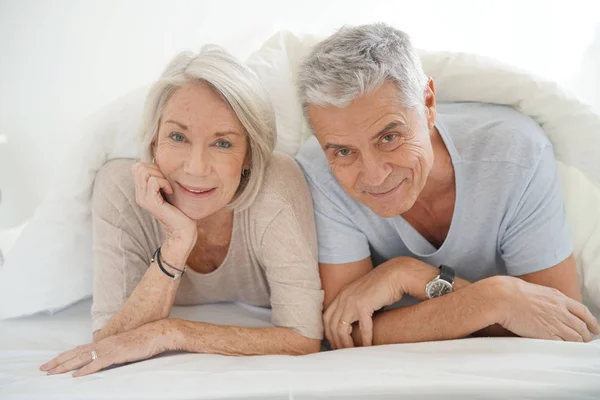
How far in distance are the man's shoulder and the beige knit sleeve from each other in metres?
0.41

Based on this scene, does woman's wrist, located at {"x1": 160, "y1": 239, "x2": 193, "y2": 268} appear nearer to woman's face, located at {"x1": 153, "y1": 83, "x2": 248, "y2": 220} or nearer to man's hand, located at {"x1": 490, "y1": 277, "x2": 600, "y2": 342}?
woman's face, located at {"x1": 153, "y1": 83, "x2": 248, "y2": 220}

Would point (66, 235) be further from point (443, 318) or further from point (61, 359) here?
point (443, 318)

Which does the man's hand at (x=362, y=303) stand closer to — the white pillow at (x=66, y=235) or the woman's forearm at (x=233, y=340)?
the woman's forearm at (x=233, y=340)

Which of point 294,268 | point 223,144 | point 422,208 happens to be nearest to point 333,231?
point 294,268

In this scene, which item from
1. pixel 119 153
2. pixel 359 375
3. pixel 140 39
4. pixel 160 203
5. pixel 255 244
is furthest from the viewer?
pixel 140 39

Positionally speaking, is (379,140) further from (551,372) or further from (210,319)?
(210,319)

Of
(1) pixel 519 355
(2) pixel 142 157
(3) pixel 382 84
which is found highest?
(3) pixel 382 84

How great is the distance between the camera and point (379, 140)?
4.45 ft

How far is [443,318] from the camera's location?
1429 millimetres

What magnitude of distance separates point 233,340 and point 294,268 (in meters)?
0.22

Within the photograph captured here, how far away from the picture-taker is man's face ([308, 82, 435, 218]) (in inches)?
51.7

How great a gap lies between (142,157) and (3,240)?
75 centimetres

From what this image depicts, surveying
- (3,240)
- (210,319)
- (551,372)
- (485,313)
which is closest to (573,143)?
(485,313)

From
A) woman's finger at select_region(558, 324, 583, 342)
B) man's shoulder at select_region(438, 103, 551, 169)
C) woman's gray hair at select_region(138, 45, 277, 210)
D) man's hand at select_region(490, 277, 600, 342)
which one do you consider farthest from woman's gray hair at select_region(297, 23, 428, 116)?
woman's finger at select_region(558, 324, 583, 342)
